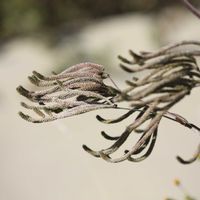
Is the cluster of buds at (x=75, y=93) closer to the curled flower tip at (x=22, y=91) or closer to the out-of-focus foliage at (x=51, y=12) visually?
the curled flower tip at (x=22, y=91)

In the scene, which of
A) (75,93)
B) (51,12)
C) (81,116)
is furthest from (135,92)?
(51,12)

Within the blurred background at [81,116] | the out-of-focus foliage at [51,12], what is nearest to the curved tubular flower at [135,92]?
the blurred background at [81,116]

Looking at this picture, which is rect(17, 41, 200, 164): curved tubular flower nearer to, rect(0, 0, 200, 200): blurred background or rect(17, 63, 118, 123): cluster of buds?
rect(17, 63, 118, 123): cluster of buds

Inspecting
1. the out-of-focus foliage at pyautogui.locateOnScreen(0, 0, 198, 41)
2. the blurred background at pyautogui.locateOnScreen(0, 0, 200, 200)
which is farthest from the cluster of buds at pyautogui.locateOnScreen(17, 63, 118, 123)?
the out-of-focus foliage at pyautogui.locateOnScreen(0, 0, 198, 41)

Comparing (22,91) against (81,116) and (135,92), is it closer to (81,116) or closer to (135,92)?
(135,92)

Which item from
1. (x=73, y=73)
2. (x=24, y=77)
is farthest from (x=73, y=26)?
(x=73, y=73)

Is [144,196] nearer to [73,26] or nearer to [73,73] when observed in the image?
[73,73]

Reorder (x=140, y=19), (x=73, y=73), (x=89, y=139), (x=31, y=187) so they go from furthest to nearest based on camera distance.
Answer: (x=140, y=19)
(x=89, y=139)
(x=31, y=187)
(x=73, y=73)
